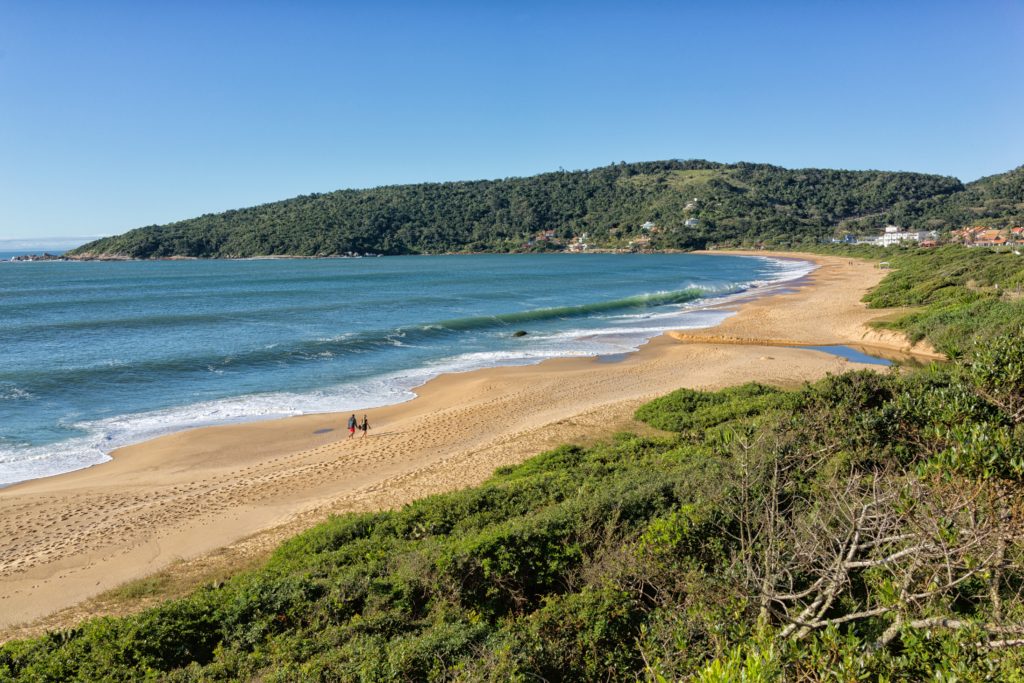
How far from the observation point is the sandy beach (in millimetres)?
10805

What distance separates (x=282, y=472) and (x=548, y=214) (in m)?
160

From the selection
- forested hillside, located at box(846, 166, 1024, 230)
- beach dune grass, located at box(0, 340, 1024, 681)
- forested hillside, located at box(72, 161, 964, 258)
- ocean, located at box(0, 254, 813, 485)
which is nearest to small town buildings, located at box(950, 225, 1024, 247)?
forested hillside, located at box(846, 166, 1024, 230)

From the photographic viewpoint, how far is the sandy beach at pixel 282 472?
1080cm

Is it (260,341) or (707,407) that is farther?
(260,341)

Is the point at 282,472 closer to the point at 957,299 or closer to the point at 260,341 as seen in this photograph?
the point at 260,341

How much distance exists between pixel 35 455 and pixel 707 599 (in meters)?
18.5

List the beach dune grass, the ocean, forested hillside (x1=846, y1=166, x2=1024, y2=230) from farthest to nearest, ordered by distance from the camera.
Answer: forested hillside (x1=846, y1=166, x2=1024, y2=230) → the ocean → the beach dune grass

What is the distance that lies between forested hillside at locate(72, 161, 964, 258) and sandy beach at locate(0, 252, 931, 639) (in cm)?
11526

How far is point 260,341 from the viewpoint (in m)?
33.3

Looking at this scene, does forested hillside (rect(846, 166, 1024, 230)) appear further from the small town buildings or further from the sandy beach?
the sandy beach

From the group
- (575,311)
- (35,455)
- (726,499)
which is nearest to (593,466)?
(726,499)

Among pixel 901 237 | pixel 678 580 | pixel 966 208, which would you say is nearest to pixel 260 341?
pixel 678 580

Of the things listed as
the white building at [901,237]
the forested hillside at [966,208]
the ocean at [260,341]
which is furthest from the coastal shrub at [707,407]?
the forested hillside at [966,208]

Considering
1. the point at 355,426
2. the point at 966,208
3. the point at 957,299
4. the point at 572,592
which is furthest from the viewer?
the point at 966,208
